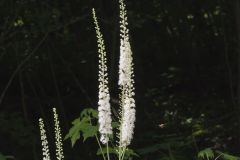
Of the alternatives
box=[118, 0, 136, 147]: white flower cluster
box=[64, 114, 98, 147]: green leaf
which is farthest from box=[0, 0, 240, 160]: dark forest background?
box=[118, 0, 136, 147]: white flower cluster

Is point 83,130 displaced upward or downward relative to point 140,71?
downward

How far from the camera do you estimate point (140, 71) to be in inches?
413

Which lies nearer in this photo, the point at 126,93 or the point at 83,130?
the point at 126,93

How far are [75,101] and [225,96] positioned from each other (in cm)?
353

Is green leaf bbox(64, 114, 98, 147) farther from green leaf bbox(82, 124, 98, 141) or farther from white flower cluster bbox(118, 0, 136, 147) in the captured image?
white flower cluster bbox(118, 0, 136, 147)

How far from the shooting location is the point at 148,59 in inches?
661

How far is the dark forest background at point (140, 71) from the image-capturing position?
9.16 meters

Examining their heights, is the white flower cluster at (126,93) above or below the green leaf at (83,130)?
above

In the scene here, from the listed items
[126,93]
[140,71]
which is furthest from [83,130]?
[140,71]

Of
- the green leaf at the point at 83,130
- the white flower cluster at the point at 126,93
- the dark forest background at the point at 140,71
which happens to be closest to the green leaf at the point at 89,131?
the green leaf at the point at 83,130

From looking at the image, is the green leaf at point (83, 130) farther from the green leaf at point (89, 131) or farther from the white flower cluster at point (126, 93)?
the white flower cluster at point (126, 93)

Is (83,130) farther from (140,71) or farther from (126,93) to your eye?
(140,71)

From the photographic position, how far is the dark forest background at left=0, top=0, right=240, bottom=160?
916 cm

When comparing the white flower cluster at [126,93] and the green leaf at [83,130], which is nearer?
the white flower cluster at [126,93]
